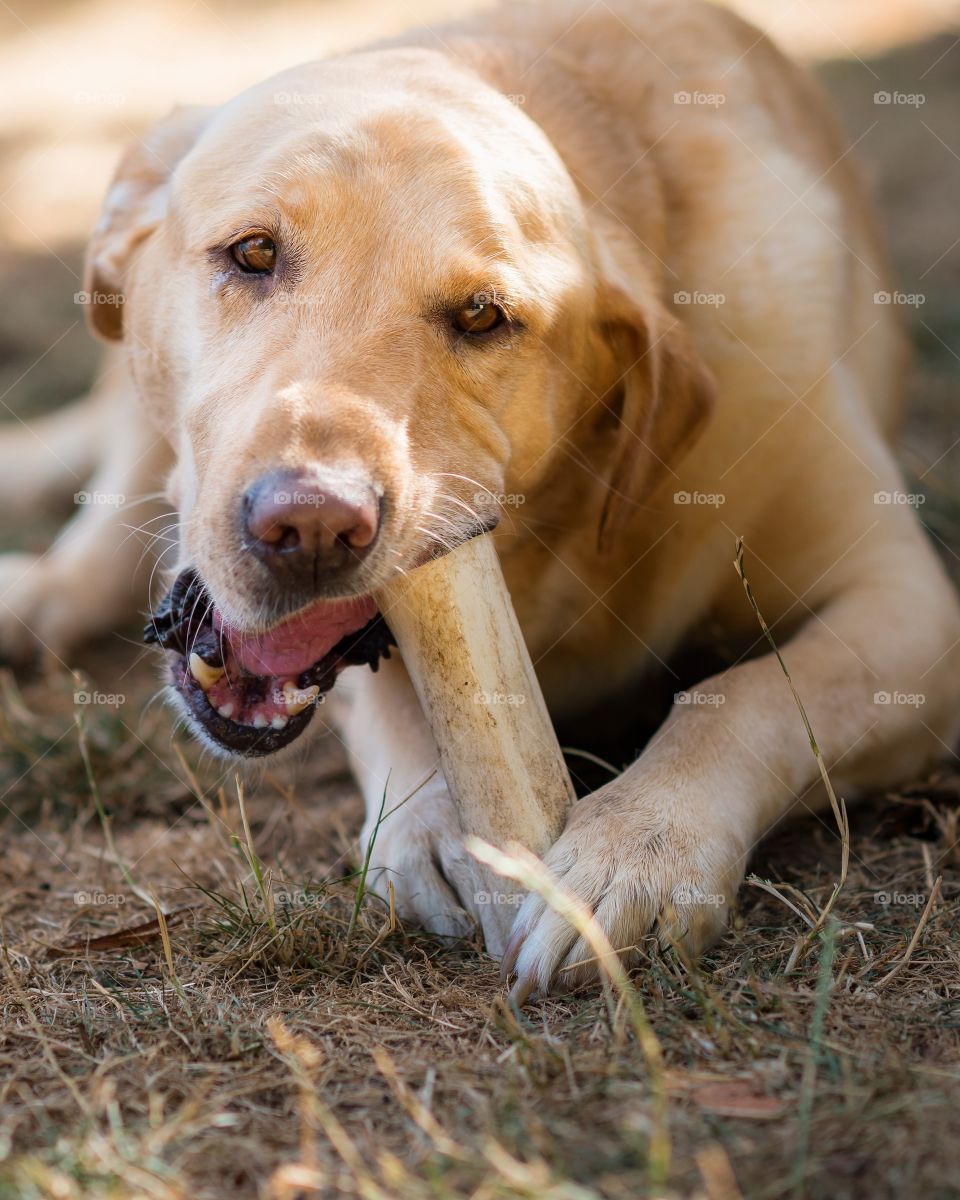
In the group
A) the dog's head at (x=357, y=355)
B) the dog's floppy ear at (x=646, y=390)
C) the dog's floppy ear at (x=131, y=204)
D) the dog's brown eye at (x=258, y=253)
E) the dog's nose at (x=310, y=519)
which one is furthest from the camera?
the dog's floppy ear at (x=131, y=204)

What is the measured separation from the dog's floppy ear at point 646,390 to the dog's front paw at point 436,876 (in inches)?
31.3

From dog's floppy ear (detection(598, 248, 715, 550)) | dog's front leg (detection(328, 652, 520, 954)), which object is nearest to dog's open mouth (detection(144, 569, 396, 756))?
dog's front leg (detection(328, 652, 520, 954))

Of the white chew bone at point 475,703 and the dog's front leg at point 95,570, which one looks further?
the dog's front leg at point 95,570

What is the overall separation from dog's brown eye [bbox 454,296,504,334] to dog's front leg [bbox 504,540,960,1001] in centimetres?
84

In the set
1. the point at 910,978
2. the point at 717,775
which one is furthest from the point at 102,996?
the point at 910,978

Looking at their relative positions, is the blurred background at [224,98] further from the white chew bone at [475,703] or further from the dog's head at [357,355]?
the white chew bone at [475,703]

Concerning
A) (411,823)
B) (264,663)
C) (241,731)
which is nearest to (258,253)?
(264,663)

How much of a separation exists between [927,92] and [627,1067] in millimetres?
8369

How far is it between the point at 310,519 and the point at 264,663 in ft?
1.38

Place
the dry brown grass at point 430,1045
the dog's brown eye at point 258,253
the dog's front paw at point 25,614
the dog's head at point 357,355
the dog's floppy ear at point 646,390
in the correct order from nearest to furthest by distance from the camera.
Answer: the dry brown grass at point 430,1045 < the dog's head at point 357,355 < the dog's brown eye at point 258,253 < the dog's floppy ear at point 646,390 < the dog's front paw at point 25,614

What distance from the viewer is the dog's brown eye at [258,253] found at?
244cm

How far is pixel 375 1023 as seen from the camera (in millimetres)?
2002

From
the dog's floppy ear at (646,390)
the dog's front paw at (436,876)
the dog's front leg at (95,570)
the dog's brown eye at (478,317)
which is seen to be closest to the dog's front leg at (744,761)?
the dog's front paw at (436,876)

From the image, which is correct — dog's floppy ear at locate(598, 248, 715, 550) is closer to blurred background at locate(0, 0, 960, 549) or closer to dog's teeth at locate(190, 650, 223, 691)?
dog's teeth at locate(190, 650, 223, 691)
